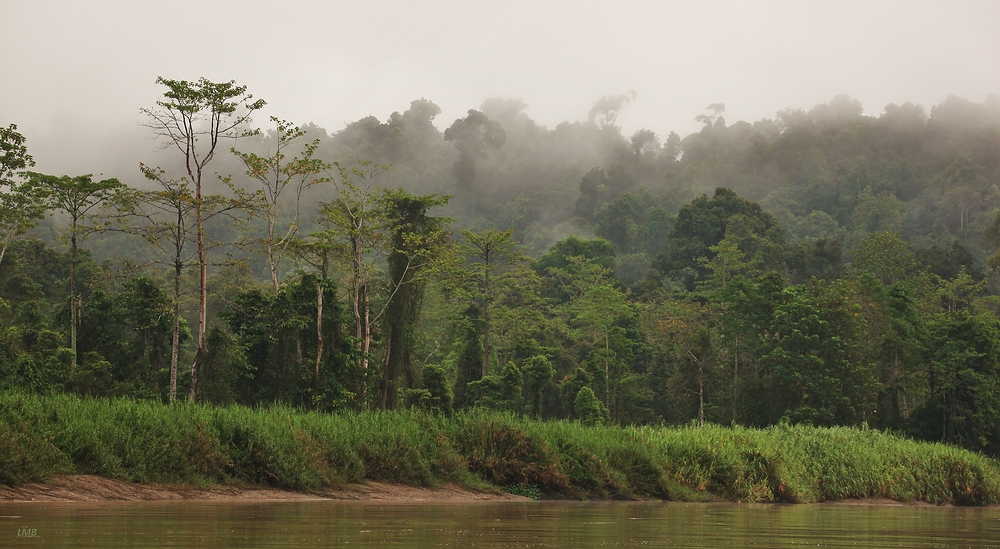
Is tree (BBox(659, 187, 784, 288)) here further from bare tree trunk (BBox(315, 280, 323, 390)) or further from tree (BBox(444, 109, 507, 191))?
tree (BBox(444, 109, 507, 191))

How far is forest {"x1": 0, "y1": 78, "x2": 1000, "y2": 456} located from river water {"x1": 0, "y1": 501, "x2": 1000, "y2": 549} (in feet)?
31.0

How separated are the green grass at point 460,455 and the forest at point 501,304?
16.0 feet

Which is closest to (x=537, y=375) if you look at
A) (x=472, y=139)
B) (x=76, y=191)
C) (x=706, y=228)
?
(x=76, y=191)

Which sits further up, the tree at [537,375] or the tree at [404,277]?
the tree at [404,277]

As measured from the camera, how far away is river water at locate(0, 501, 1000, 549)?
6.77 metres

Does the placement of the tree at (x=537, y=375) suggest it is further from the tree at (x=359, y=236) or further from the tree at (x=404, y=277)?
the tree at (x=359, y=236)

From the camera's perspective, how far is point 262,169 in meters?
31.3

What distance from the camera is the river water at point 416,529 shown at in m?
6.77

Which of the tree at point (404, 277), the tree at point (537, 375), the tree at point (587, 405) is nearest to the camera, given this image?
the tree at point (404, 277)

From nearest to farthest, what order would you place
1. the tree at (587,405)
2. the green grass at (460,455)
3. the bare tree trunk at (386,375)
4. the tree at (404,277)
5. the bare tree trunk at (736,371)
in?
the green grass at (460,455), the bare tree trunk at (386,375), the tree at (404,277), the tree at (587,405), the bare tree trunk at (736,371)

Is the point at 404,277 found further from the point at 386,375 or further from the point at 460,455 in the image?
the point at 460,455

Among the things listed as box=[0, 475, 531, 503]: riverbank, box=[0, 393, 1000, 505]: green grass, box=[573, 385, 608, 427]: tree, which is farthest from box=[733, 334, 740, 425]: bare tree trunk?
box=[0, 475, 531, 503]: riverbank

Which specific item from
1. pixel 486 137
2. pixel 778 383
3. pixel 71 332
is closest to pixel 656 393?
pixel 778 383

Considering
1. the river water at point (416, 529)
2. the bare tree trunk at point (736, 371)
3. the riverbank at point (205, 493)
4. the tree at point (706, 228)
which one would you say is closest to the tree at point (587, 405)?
the bare tree trunk at point (736, 371)
